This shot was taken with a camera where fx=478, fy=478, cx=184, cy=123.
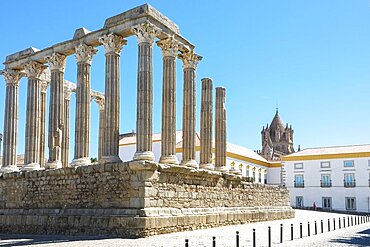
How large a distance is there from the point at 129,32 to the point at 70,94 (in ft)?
30.8

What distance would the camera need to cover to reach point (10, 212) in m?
21.5

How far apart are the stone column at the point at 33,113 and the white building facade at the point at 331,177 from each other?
117 ft

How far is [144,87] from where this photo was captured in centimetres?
1853

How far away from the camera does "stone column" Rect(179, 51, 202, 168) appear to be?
21578mm

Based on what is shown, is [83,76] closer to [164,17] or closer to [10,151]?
[164,17]

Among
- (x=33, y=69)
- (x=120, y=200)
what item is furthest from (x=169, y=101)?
(x=33, y=69)

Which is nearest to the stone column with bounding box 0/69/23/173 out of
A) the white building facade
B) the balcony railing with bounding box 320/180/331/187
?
the white building facade

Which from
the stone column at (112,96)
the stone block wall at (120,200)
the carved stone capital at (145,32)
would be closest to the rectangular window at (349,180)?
the stone block wall at (120,200)

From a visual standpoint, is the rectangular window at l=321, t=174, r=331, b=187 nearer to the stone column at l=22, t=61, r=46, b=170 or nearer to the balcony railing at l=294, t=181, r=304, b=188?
the balcony railing at l=294, t=181, r=304, b=188

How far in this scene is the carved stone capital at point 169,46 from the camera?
792 inches

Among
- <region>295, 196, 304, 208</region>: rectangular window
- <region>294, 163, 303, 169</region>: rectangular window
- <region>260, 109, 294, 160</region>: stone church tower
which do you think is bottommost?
<region>295, 196, 304, 208</region>: rectangular window

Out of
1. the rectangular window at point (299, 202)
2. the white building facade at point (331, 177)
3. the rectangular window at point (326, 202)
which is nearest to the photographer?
the white building facade at point (331, 177)

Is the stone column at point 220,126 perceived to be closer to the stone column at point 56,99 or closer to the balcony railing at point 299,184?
the stone column at point 56,99

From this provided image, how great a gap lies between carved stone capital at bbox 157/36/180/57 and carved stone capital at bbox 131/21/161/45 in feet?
4.51
